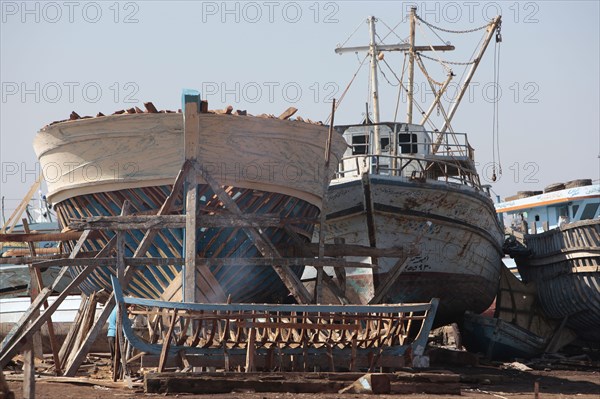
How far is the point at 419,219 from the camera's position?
64.3ft

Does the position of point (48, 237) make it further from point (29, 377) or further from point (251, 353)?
point (29, 377)

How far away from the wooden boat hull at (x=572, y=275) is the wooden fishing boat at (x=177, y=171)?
7.91 metres

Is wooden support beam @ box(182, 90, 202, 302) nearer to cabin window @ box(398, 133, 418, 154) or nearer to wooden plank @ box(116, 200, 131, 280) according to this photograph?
wooden plank @ box(116, 200, 131, 280)

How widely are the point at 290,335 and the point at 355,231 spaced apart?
6536 mm

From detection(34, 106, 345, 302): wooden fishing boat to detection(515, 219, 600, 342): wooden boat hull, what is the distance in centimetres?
791

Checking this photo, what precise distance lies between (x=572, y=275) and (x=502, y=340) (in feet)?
7.98

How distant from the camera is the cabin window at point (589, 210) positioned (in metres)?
29.6

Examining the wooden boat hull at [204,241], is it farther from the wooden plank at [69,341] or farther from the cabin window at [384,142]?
the cabin window at [384,142]

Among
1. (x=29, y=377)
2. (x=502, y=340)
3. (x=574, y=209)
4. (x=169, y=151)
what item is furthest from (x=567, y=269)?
(x=29, y=377)

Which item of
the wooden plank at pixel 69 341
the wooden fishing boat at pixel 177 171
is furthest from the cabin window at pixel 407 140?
the wooden plank at pixel 69 341

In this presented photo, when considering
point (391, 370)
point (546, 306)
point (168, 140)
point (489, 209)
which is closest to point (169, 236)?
point (168, 140)

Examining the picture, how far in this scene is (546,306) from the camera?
22156mm

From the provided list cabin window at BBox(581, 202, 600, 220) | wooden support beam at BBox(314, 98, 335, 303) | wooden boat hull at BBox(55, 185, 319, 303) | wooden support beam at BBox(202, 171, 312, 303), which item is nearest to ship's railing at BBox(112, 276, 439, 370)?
wooden support beam at BBox(202, 171, 312, 303)

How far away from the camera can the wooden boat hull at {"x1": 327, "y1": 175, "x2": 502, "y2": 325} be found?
1916cm
